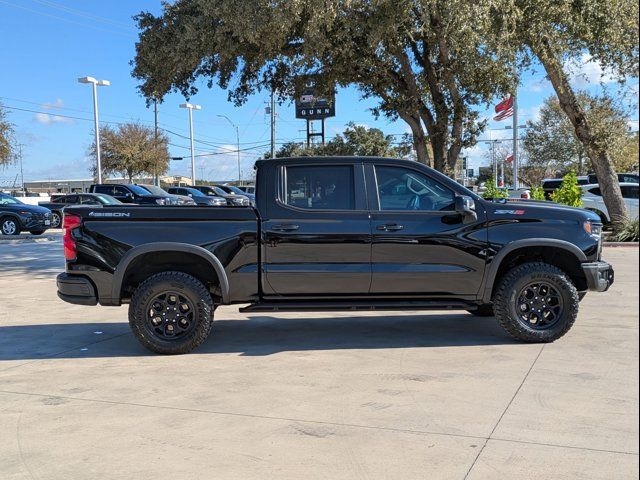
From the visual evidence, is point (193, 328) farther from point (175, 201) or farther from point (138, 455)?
point (175, 201)

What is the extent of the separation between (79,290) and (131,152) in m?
50.0

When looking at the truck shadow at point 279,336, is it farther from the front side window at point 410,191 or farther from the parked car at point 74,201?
the parked car at point 74,201

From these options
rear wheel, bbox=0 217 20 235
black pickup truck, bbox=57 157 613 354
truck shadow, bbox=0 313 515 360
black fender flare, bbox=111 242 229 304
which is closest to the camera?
black fender flare, bbox=111 242 229 304

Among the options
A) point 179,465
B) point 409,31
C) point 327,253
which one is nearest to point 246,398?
point 179,465

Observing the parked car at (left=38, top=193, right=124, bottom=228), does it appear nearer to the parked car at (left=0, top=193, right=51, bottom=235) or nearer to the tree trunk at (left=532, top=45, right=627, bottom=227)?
the parked car at (left=0, top=193, right=51, bottom=235)

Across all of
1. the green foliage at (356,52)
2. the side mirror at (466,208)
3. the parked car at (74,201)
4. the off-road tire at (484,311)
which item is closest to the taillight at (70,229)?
the side mirror at (466,208)

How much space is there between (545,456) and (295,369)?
102 inches

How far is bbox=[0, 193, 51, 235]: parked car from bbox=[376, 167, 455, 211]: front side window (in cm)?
1852

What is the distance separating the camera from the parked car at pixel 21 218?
69.5 feet

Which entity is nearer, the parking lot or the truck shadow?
the parking lot

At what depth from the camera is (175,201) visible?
2870cm

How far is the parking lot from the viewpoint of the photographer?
3.71 metres

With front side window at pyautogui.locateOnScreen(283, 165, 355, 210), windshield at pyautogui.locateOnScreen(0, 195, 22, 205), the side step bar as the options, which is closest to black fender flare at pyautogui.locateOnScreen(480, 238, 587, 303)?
the side step bar

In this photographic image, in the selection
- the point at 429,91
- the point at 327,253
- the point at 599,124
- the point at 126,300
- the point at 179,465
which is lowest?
the point at 179,465
